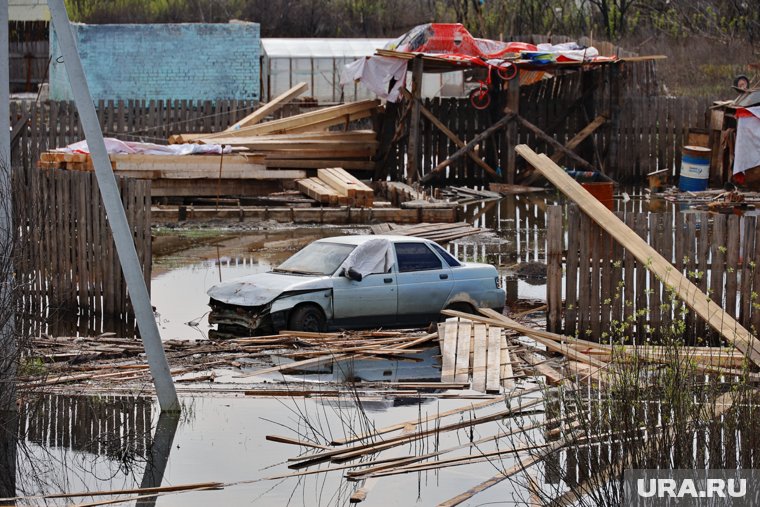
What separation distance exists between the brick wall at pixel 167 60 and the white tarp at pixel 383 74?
14.1m

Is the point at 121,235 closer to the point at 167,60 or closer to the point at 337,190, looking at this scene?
the point at 337,190

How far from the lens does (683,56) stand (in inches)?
1965

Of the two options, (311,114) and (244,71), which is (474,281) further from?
(244,71)

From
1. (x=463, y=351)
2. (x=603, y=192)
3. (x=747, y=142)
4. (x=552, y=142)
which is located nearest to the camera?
(x=463, y=351)

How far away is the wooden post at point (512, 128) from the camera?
1249 inches

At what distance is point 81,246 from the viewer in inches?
602

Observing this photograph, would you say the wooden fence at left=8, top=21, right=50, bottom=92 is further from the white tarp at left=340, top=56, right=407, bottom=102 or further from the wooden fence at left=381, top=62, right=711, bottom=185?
the white tarp at left=340, top=56, right=407, bottom=102

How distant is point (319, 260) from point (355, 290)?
851 mm

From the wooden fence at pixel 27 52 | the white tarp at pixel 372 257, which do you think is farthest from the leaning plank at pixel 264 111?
the wooden fence at pixel 27 52

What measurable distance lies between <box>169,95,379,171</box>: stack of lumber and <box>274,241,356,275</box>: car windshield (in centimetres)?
1345

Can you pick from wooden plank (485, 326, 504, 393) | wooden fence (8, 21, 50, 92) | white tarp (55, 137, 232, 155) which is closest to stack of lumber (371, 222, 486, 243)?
white tarp (55, 137, 232, 155)

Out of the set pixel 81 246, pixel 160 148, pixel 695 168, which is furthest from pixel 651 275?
pixel 695 168

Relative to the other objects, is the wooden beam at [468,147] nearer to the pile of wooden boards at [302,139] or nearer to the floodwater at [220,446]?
the pile of wooden boards at [302,139]

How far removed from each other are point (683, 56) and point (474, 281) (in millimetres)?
37191
